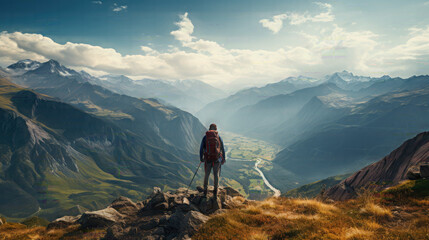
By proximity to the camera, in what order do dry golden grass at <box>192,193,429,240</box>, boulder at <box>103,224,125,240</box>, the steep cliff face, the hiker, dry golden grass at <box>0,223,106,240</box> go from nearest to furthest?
1. dry golden grass at <box>192,193,429,240</box>
2. boulder at <box>103,224,125,240</box>
3. dry golden grass at <box>0,223,106,240</box>
4. the hiker
5. the steep cliff face

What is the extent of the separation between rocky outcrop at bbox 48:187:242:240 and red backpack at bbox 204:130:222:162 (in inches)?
116

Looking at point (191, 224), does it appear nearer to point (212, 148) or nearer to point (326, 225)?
point (212, 148)

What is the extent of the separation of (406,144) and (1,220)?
66407 millimetres

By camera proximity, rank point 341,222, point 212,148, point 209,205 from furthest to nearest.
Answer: point 212,148 → point 209,205 → point 341,222

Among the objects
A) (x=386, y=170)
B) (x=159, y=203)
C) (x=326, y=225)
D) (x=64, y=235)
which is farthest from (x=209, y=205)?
(x=386, y=170)

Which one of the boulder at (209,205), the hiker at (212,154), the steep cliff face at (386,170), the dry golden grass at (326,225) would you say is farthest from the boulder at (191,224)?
the steep cliff face at (386,170)

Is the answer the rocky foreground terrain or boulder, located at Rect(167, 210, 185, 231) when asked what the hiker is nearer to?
the rocky foreground terrain

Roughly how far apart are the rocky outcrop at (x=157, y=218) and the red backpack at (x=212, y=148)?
9.67 ft

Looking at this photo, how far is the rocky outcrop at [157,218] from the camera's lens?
35.9ft

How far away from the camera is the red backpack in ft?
48.8

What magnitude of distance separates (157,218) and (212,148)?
6.01 m

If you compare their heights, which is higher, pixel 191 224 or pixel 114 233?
pixel 191 224

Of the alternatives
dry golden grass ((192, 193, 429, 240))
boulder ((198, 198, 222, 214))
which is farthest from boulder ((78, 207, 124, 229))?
dry golden grass ((192, 193, 429, 240))

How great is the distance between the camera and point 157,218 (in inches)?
543
